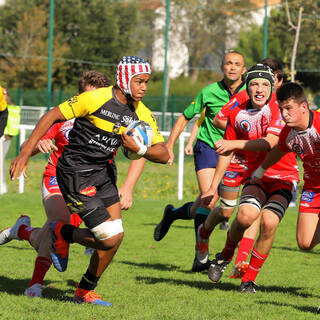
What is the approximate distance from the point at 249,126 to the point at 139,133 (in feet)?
5.50

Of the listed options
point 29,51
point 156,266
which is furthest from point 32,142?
point 29,51

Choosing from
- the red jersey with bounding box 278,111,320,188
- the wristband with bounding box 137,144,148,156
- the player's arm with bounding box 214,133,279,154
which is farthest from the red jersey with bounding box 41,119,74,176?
the red jersey with bounding box 278,111,320,188

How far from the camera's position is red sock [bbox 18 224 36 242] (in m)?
7.39

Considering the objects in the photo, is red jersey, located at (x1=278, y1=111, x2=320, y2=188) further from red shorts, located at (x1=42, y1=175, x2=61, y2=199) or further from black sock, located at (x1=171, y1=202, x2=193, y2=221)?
black sock, located at (x1=171, y1=202, x2=193, y2=221)

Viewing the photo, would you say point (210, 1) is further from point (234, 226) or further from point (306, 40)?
point (234, 226)

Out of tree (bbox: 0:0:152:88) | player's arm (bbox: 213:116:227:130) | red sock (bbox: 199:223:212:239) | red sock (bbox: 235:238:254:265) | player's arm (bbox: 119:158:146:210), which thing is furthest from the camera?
tree (bbox: 0:0:152:88)

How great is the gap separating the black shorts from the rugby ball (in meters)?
0.34

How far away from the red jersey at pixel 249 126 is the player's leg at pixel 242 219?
327 millimetres

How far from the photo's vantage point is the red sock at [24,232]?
739 centimetres

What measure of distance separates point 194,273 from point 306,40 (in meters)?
37.1

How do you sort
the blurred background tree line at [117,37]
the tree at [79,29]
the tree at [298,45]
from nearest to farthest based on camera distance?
the blurred background tree line at [117,37] → the tree at [298,45] → the tree at [79,29]

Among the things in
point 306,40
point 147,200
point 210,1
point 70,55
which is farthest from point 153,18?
point 147,200

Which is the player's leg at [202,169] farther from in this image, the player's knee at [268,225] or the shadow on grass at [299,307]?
the shadow on grass at [299,307]

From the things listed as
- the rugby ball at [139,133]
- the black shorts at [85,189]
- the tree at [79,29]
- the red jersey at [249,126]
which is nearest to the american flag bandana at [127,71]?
the rugby ball at [139,133]
